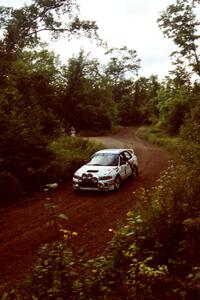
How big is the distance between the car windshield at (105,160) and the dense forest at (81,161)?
2002mm

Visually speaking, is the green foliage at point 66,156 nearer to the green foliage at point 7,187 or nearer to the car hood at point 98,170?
the car hood at point 98,170

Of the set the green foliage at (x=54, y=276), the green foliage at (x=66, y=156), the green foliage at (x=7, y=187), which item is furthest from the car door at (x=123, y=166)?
the green foliage at (x=54, y=276)

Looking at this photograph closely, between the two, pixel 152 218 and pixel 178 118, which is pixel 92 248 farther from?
pixel 178 118

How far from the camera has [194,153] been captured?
10.7 metres

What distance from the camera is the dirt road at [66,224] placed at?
876 centimetres

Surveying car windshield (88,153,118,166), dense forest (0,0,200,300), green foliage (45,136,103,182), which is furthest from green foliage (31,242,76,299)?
green foliage (45,136,103,182)

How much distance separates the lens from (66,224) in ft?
37.6

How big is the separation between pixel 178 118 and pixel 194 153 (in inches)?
1165

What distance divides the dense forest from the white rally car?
73.1 inches

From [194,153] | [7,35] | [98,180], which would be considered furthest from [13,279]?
[7,35]

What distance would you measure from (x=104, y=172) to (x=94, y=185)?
0.71 metres

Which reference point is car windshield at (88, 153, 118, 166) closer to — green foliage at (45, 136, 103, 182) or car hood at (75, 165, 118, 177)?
car hood at (75, 165, 118, 177)

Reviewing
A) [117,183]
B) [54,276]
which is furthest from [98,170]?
[54,276]

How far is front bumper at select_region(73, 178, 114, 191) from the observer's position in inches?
611
